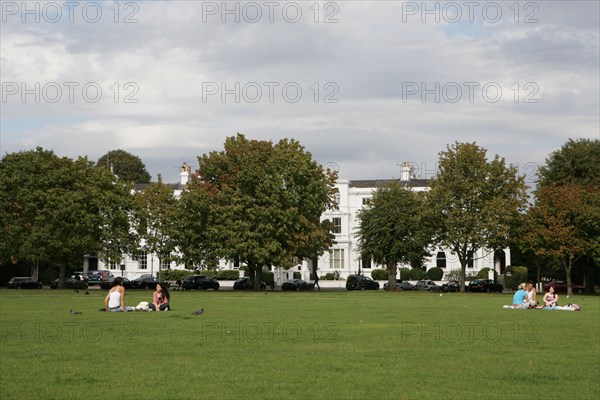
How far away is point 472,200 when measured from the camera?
265ft

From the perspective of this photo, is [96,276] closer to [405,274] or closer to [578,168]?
[405,274]

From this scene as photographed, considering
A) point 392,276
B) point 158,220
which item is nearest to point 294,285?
point 392,276

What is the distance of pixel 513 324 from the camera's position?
28500 millimetres

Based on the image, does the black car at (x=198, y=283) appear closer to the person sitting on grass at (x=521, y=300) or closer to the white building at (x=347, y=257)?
the white building at (x=347, y=257)

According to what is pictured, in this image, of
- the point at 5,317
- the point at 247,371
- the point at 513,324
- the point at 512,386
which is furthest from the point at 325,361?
the point at 5,317

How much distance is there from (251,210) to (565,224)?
2692 cm

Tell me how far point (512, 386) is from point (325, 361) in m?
4.11

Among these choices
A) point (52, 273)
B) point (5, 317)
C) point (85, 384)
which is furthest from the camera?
A: point (52, 273)

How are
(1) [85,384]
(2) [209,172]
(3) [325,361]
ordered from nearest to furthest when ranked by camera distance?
(1) [85,384] < (3) [325,361] < (2) [209,172]

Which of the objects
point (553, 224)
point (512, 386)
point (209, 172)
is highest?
point (209, 172)

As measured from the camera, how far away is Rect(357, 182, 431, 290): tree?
289 feet

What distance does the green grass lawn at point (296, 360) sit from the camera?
14305 mm

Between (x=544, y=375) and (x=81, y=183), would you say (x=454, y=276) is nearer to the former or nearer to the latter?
(x=81, y=183)

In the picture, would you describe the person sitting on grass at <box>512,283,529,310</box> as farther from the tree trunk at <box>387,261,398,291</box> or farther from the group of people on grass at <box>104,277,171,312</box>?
the tree trunk at <box>387,261,398,291</box>
